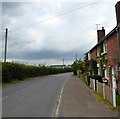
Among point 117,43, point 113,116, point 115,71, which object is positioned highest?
point 117,43

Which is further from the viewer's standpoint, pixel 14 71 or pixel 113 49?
pixel 14 71

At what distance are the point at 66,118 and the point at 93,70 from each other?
83.4 feet

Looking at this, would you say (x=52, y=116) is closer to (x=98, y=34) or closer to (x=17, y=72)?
(x=98, y=34)

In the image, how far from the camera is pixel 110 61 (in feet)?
73.9

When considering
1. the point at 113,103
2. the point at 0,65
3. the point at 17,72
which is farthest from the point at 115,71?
the point at 17,72

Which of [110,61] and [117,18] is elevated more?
[117,18]

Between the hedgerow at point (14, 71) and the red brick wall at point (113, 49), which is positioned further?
the hedgerow at point (14, 71)

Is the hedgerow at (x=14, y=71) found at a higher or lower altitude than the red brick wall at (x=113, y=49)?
lower

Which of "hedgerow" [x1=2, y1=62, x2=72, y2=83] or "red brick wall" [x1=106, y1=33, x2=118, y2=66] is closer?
"red brick wall" [x1=106, y1=33, x2=118, y2=66]

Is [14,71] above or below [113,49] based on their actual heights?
below

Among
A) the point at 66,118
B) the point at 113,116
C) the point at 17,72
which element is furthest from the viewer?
the point at 17,72

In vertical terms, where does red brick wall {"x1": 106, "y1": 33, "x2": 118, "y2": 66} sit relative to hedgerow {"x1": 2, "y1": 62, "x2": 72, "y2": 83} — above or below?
above

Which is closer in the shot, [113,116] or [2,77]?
[113,116]

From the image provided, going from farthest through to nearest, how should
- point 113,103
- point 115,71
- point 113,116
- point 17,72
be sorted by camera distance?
point 17,72
point 115,71
point 113,103
point 113,116
